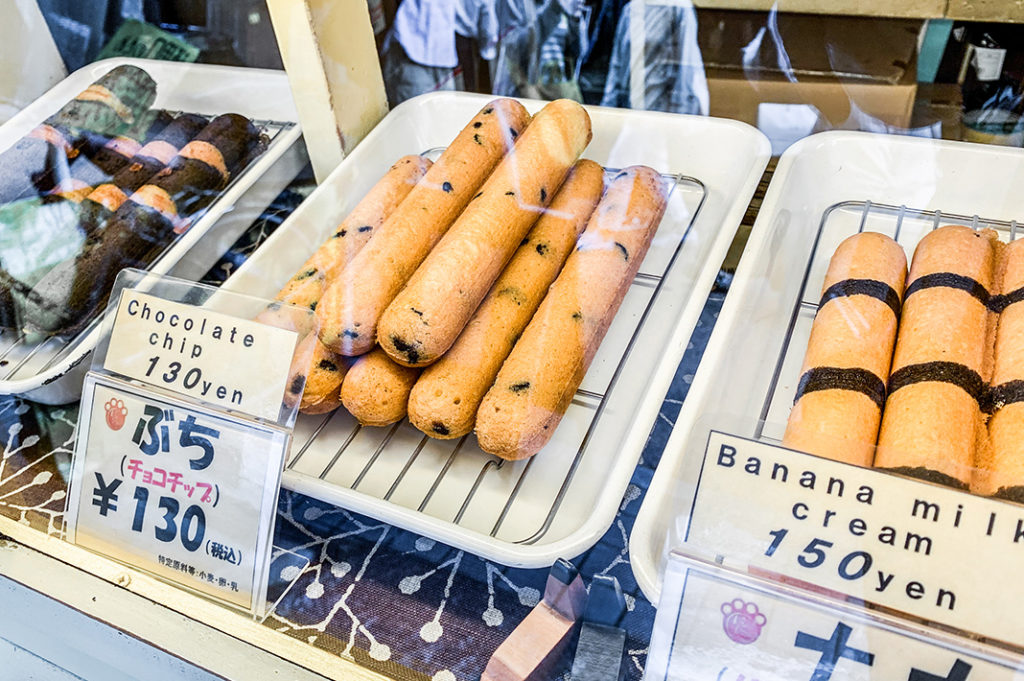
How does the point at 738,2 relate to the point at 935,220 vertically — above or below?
above

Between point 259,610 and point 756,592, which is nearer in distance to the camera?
point 756,592

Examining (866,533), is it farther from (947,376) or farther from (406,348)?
(406,348)

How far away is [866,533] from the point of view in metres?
0.59

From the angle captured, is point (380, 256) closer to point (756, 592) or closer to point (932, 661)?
point (756, 592)

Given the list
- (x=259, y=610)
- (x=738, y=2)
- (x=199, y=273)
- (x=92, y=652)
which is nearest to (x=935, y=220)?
(x=738, y=2)

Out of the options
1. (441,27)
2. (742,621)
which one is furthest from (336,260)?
(742,621)

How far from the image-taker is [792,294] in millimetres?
1106

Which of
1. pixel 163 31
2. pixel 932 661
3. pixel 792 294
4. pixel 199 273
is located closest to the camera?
pixel 932 661

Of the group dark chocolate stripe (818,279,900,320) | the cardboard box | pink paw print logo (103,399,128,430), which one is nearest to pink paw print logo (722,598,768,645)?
dark chocolate stripe (818,279,900,320)

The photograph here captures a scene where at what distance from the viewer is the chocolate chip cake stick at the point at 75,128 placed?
1.31 m

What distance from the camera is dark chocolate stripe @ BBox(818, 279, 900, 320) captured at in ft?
3.12

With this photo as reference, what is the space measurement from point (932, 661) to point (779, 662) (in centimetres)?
11

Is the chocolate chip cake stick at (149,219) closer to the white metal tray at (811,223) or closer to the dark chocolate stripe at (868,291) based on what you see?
the white metal tray at (811,223)

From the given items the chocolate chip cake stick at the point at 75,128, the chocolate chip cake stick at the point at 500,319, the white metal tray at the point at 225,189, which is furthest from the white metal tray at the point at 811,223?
the chocolate chip cake stick at the point at 75,128
